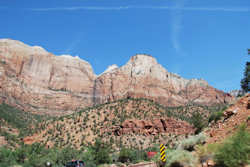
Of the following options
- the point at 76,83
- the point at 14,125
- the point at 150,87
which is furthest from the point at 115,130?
the point at 76,83

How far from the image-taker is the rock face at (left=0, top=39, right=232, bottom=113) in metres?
121

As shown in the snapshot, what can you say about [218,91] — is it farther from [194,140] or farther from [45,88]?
[194,140]

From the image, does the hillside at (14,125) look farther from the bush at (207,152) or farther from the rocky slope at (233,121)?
the bush at (207,152)

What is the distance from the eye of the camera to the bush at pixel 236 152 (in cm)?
988

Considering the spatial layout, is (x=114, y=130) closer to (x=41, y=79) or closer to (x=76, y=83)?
(x=41, y=79)

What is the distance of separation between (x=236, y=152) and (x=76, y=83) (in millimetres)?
142621

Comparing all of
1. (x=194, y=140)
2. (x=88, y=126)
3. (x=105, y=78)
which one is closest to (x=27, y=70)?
A: (x=105, y=78)

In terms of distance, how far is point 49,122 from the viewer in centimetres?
8119

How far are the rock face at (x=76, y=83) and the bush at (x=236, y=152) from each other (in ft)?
357

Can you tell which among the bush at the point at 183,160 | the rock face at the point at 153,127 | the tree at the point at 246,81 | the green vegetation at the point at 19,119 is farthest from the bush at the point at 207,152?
the green vegetation at the point at 19,119

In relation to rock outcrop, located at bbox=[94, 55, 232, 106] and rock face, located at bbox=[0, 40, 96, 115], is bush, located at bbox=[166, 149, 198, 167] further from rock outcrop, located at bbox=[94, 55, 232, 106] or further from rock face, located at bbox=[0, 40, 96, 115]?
rock outcrop, located at bbox=[94, 55, 232, 106]

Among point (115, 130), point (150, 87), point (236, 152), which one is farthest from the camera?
point (150, 87)

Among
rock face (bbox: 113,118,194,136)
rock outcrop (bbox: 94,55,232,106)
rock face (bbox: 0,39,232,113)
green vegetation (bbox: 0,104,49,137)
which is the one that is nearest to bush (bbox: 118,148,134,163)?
rock face (bbox: 113,118,194,136)

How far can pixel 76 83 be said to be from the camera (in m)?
148
